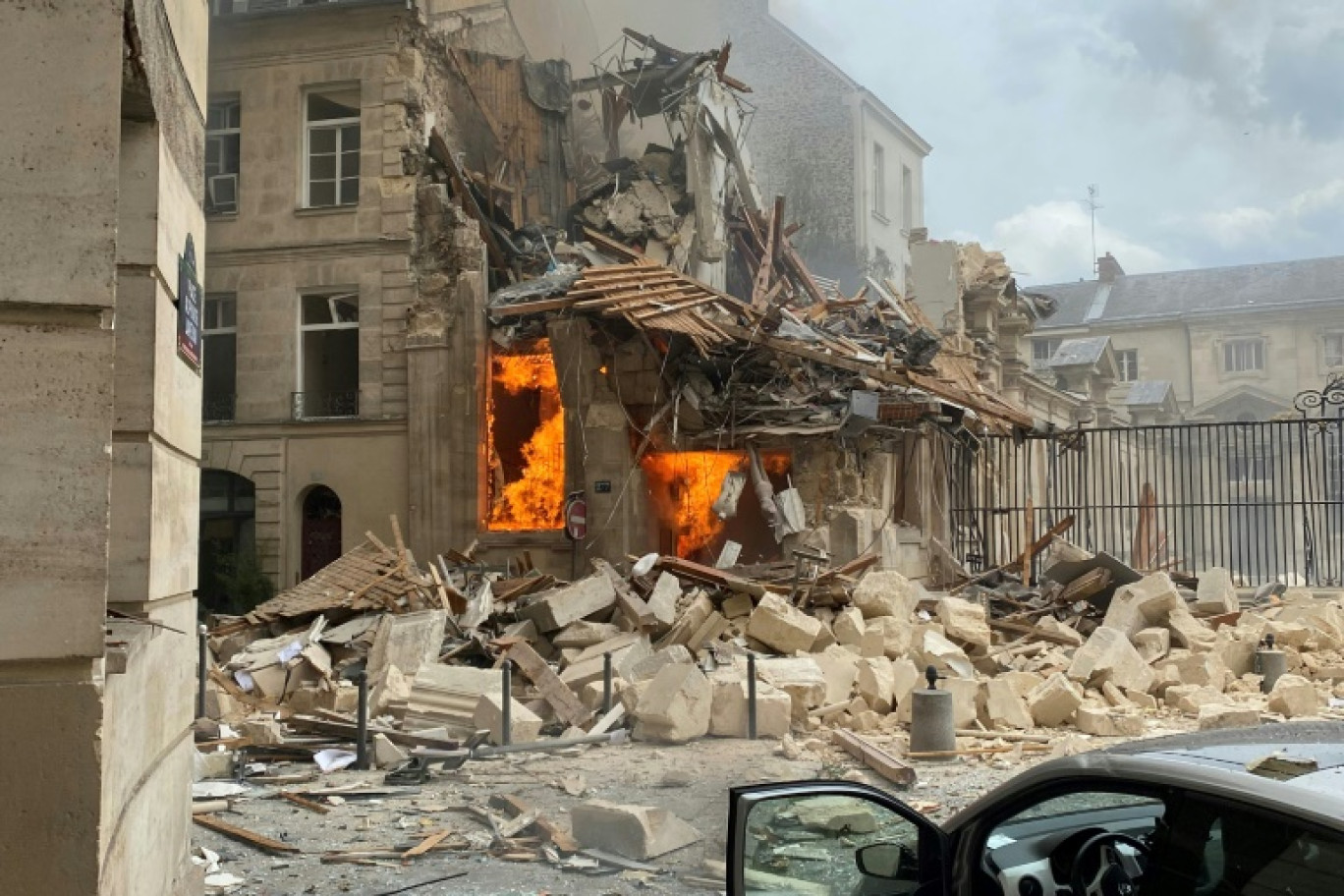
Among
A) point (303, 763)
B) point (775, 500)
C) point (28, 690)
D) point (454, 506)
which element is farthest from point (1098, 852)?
point (454, 506)

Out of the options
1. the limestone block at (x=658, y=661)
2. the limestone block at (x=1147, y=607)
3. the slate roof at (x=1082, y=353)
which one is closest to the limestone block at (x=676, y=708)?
the limestone block at (x=658, y=661)

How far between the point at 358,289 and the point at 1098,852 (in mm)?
20575

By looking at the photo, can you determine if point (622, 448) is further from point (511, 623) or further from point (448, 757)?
point (448, 757)

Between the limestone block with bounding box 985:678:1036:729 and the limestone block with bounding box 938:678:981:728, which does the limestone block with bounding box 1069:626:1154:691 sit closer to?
the limestone block with bounding box 985:678:1036:729

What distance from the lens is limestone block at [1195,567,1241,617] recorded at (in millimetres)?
15078

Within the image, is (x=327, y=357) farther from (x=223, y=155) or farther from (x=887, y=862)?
(x=887, y=862)

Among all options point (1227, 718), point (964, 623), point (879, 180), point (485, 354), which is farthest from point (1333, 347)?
point (1227, 718)

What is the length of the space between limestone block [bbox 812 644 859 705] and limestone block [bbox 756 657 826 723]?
0.33 ft

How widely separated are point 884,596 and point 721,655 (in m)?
2.37

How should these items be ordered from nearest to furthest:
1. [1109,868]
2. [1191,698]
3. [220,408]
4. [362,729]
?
[1109,868] → [362,729] → [1191,698] → [220,408]

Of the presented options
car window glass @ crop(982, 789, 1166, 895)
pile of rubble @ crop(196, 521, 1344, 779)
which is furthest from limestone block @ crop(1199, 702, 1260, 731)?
car window glass @ crop(982, 789, 1166, 895)

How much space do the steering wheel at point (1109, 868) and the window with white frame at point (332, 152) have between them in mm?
21330

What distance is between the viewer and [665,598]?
1375 centimetres

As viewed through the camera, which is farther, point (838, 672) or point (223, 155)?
point (223, 155)
